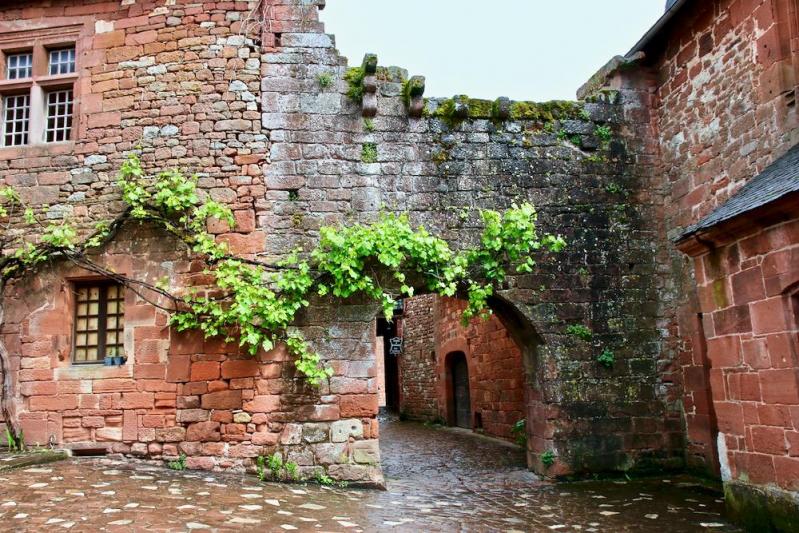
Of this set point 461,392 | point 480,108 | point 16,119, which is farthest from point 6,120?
point 461,392

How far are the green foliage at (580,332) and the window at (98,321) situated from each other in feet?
16.7

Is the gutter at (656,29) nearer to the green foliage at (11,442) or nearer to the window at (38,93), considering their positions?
the window at (38,93)

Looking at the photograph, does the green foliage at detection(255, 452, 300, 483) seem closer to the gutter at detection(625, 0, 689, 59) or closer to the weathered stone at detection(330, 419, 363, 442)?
the weathered stone at detection(330, 419, 363, 442)

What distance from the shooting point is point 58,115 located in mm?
7988

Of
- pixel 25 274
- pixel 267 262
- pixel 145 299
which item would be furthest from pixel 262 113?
pixel 25 274

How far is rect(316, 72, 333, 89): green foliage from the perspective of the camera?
303 inches

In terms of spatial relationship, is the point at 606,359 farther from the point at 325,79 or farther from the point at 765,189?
the point at 325,79

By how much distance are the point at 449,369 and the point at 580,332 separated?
677 centimetres

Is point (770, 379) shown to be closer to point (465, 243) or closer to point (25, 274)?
point (465, 243)

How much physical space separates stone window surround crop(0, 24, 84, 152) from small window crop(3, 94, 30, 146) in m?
0.10

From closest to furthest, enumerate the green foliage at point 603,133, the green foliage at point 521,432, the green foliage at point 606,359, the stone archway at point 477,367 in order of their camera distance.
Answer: the green foliage at point 606,359 < the stone archway at point 477,367 < the green foliage at point 603,133 < the green foliage at point 521,432

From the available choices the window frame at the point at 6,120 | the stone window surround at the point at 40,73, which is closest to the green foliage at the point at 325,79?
the stone window surround at the point at 40,73

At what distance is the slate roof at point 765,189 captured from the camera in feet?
16.4

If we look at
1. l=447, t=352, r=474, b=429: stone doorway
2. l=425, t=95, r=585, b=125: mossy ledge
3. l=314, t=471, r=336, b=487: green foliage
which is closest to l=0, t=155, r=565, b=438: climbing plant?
l=314, t=471, r=336, b=487: green foliage
